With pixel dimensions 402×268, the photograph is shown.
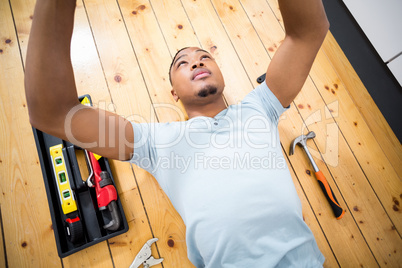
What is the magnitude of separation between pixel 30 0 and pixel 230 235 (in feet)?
5.76

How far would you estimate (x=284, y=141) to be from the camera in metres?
1.41

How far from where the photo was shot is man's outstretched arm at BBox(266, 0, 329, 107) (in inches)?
33.4

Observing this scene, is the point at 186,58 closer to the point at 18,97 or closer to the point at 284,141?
the point at 284,141

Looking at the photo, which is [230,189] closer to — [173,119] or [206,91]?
[206,91]

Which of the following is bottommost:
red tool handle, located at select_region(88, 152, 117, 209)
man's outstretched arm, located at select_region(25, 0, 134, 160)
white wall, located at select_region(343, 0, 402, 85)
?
red tool handle, located at select_region(88, 152, 117, 209)

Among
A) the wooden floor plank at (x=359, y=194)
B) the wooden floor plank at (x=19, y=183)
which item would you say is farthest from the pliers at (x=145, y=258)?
the wooden floor plank at (x=359, y=194)

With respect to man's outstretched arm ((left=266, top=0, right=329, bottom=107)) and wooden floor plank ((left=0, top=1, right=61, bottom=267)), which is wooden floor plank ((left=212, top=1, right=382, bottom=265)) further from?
wooden floor plank ((left=0, top=1, right=61, bottom=267))

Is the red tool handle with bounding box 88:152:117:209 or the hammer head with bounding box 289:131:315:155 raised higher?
the red tool handle with bounding box 88:152:117:209

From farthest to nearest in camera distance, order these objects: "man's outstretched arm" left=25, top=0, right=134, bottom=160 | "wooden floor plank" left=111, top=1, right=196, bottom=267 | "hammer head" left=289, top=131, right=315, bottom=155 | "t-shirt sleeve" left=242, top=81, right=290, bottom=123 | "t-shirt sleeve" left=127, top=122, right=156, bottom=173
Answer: "hammer head" left=289, top=131, right=315, bottom=155
"wooden floor plank" left=111, top=1, right=196, bottom=267
"t-shirt sleeve" left=242, top=81, right=290, bottom=123
"t-shirt sleeve" left=127, top=122, right=156, bottom=173
"man's outstretched arm" left=25, top=0, right=134, bottom=160

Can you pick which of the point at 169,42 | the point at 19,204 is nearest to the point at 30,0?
the point at 169,42

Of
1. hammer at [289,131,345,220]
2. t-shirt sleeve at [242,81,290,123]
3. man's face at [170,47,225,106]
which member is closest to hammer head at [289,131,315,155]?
hammer at [289,131,345,220]

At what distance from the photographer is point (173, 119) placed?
1.38 metres

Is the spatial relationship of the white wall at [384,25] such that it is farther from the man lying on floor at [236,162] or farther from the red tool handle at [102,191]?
the red tool handle at [102,191]

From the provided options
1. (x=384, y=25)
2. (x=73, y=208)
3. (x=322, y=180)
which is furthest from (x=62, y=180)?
(x=384, y=25)
